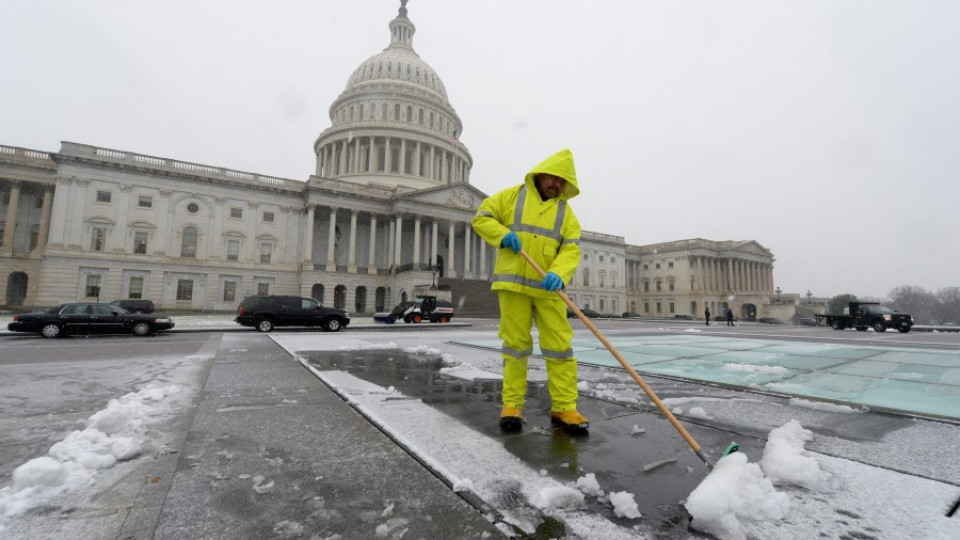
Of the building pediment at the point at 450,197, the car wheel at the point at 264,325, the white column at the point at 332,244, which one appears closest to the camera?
the car wheel at the point at 264,325

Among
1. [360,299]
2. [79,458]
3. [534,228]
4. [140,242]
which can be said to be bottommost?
[79,458]

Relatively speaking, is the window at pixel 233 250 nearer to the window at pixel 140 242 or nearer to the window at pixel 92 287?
the window at pixel 140 242

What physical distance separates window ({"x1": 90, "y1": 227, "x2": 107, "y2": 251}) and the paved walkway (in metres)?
42.8

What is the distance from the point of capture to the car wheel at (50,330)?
12.7 metres

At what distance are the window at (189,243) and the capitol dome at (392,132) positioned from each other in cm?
1809

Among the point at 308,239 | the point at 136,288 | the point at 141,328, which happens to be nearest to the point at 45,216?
the point at 136,288

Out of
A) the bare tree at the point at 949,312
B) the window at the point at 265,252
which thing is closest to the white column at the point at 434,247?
the window at the point at 265,252

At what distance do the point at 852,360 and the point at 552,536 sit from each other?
765 cm

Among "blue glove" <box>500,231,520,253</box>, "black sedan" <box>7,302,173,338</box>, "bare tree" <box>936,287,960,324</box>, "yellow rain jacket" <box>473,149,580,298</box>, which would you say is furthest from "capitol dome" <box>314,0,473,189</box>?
"bare tree" <box>936,287,960,324</box>

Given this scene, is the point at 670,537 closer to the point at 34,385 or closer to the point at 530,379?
the point at 530,379

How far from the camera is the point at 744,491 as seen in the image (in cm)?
168

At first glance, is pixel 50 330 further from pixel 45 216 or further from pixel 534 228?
pixel 45 216

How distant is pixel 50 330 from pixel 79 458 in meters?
15.5

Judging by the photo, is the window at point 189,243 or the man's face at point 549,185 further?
the window at point 189,243
